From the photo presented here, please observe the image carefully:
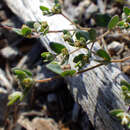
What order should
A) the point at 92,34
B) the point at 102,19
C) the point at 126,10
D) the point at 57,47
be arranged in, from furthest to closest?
1. the point at 102,19
2. the point at 126,10
3. the point at 57,47
4. the point at 92,34

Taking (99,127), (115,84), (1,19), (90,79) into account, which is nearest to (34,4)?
(1,19)

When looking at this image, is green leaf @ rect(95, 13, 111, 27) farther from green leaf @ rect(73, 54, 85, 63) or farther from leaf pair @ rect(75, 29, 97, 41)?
green leaf @ rect(73, 54, 85, 63)

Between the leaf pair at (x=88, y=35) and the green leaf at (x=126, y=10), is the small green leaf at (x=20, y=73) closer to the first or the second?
the leaf pair at (x=88, y=35)

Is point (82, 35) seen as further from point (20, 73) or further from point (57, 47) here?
point (20, 73)

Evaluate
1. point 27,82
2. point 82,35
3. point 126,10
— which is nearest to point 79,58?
point 82,35

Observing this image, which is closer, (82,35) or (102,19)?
(82,35)

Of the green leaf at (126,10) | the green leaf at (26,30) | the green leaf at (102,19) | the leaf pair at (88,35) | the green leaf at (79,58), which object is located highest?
the green leaf at (26,30)

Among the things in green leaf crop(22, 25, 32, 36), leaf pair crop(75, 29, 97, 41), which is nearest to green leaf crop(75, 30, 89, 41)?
leaf pair crop(75, 29, 97, 41)

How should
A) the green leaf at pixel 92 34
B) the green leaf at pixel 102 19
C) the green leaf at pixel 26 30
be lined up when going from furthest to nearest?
the green leaf at pixel 102 19
the green leaf at pixel 26 30
the green leaf at pixel 92 34

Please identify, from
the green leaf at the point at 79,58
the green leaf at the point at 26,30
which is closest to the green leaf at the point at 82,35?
the green leaf at the point at 79,58

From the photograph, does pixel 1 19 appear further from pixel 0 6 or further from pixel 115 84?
pixel 115 84

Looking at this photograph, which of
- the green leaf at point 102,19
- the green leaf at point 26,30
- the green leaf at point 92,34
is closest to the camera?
the green leaf at point 92,34
